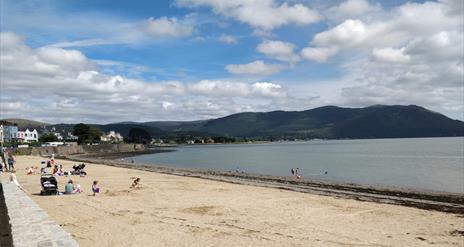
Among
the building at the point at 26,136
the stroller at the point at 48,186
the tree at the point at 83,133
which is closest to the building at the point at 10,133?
the building at the point at 26,136

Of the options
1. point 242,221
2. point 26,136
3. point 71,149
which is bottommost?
point 242,221

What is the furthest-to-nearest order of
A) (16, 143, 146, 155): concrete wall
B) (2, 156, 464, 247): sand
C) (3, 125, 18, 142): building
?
(3, 125, 18, 142): building
(16, 143, 146, 155): concrete wall
(2, 156, 464, 247): sand

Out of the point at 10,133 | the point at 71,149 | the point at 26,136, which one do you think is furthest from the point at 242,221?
the point at 26,136

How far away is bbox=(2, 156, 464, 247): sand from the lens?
13.7 m

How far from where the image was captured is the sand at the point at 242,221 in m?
13.7

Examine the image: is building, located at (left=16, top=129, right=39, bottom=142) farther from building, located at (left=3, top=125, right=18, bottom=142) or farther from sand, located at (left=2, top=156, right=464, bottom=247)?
sand, located at (left=2, top=156, right=464, bottom=247)

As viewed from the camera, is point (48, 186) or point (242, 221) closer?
point (242, 221)

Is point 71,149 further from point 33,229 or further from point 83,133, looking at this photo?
point 33,229

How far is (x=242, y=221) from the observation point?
1695 cm

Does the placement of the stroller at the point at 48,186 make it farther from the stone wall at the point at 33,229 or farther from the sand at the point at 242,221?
the stone wall at the point at 33,229

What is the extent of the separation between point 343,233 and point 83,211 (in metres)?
11.0

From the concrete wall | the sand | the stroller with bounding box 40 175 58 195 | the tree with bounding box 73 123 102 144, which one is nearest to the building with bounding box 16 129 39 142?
the tree with bounding box 73 123 102 144

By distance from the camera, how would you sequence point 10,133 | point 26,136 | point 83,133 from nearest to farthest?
1. point 10,133
2. point 83,133
3. point 26,136

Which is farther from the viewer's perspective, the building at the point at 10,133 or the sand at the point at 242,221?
the building at the point at 10,133
